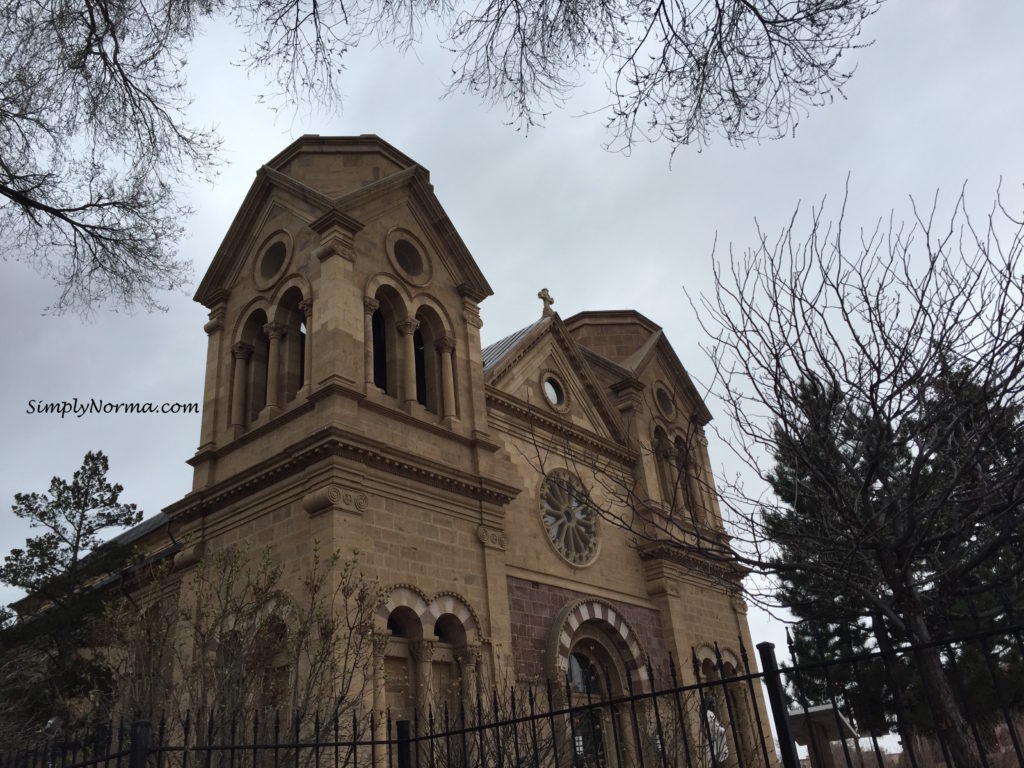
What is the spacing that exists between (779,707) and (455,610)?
10773 mm

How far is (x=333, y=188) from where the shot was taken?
19688 millimetres

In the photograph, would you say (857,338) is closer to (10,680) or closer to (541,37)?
(541,37)

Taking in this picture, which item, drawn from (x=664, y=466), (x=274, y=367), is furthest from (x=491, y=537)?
(x=664, y=466)

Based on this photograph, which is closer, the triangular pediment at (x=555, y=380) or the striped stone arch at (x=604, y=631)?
the striped stone arch at (x=604, y=631)

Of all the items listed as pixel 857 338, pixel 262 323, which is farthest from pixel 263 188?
pixel 857 338

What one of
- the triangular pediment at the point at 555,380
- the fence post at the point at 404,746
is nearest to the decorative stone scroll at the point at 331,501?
the fence post at the point at 404,746

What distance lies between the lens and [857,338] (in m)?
6.89

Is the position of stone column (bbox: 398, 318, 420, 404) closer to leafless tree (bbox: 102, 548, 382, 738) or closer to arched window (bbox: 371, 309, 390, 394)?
arched window (bbox: 371, 309, 390, 394)

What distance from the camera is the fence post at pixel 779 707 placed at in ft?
17.9

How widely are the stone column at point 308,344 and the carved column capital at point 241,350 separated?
81.9 inches

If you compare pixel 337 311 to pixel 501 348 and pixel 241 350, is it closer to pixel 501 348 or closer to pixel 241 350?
pixel 241 350

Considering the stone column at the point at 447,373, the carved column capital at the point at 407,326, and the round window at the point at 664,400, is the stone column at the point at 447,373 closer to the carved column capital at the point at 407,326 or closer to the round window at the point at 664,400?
the carved column capital at the point at 407,326

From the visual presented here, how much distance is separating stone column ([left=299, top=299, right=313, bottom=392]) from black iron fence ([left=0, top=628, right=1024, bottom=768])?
21.9ft

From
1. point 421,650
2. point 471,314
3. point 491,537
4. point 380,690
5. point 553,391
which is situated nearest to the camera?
point 380,690
